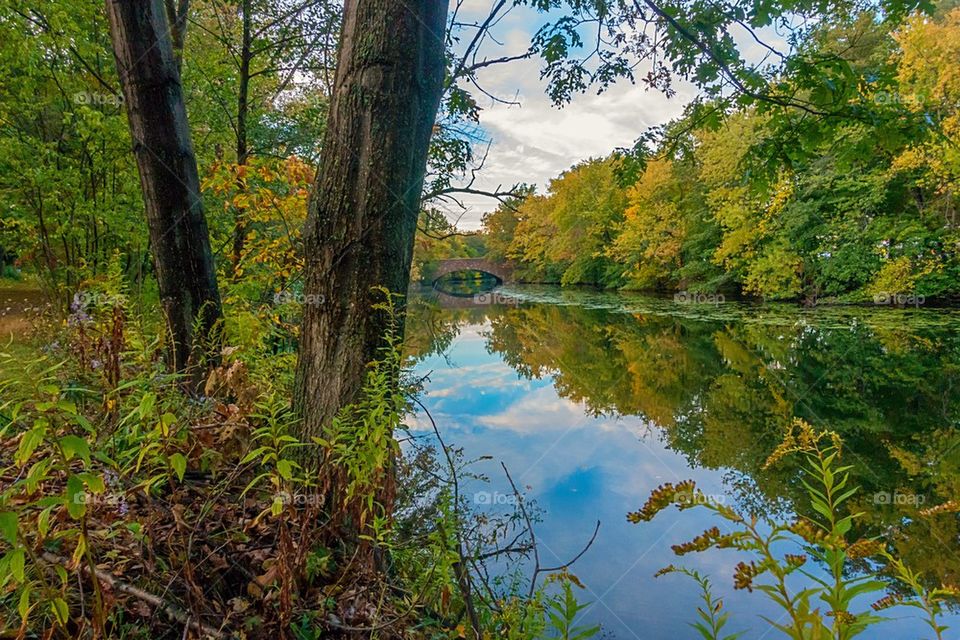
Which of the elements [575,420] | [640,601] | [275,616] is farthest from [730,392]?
[275,616]

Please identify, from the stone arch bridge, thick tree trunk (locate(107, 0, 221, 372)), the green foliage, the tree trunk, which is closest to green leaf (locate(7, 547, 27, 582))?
the green foliage

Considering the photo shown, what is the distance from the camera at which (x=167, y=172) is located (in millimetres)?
2582

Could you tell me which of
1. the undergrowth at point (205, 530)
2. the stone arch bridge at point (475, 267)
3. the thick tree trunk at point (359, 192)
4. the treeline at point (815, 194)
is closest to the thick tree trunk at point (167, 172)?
the undergrowth at point (205, 530)

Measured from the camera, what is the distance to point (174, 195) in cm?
263

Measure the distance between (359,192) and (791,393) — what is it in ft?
26.9

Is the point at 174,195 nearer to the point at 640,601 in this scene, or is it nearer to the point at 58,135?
the point at 640,601

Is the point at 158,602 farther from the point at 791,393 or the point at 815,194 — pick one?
the point at 815,194

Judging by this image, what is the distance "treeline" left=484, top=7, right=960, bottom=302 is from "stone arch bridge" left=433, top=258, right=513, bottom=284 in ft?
43.2

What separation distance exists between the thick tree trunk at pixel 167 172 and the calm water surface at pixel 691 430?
5.03 ft

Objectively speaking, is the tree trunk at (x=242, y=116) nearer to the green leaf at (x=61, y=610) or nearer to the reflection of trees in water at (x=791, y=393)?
the green leaf at (x=61, y=610)

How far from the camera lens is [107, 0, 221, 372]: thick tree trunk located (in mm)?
2443

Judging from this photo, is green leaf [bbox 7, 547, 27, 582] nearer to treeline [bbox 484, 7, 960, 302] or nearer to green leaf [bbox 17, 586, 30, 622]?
green leaf [bbox 17, 586, 30, 622]

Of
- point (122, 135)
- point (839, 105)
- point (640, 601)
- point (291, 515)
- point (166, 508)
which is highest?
point (122, 135)

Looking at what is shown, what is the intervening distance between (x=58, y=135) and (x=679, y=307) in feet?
66.1
